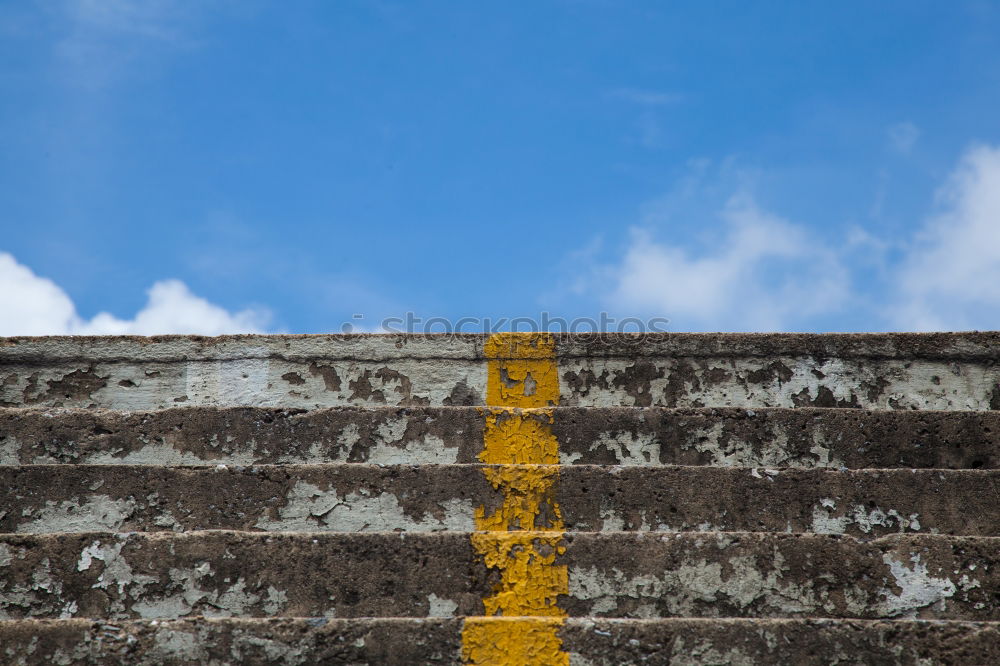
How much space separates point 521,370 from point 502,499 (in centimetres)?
83

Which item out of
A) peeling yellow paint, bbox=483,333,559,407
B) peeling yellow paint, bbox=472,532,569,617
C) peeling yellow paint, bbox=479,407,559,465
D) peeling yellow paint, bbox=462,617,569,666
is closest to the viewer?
peeling yellow paint, bbox=462,617,569,666

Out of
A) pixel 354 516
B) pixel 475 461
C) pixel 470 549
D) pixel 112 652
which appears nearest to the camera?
pixel 112 652

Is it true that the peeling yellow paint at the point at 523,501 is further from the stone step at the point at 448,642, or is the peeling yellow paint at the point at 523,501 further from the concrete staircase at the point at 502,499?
the stone step at the point at 448,642

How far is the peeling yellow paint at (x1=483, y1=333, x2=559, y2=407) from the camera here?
3.80 metres

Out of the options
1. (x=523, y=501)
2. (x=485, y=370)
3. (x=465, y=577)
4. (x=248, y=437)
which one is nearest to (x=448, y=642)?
(x=465, y=577)

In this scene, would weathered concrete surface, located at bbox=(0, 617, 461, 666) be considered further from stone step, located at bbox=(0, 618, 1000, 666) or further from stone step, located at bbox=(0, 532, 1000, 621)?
stone step, located at bbox=(0, 532, 1000, 621)

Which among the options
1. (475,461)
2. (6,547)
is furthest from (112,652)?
(475,461)

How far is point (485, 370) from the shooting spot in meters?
3.86

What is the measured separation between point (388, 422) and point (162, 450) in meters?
0.80

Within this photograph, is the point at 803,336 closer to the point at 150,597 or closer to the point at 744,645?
the point at 744,645

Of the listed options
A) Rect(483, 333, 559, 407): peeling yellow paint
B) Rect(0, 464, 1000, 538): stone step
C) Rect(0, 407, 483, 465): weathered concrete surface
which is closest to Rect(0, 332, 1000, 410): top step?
Rect(483, 333, 559, 407): peeling yellow paint

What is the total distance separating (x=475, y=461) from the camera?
11.2 feet

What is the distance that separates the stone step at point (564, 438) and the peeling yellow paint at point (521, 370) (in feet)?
1.10

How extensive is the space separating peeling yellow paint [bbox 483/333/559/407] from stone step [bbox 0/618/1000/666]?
4.25 feet
